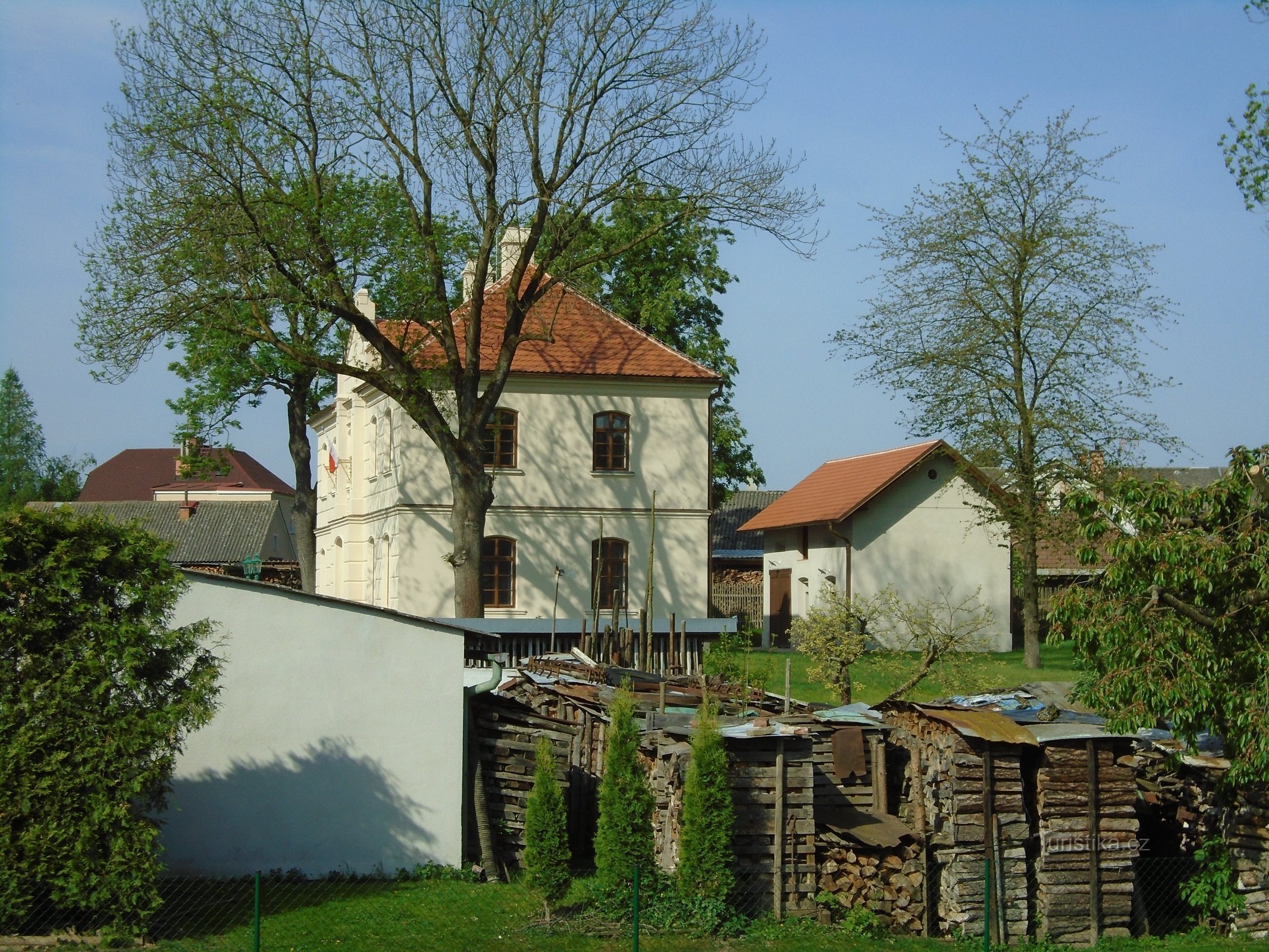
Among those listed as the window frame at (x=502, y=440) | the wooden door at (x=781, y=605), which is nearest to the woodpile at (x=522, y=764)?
the window frame at (x=502, y=440)

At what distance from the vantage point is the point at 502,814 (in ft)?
52.4

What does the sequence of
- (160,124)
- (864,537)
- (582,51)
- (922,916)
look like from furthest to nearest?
(864,537) < (582,51) < (160,124) < (922,916)

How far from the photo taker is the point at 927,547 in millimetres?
38250

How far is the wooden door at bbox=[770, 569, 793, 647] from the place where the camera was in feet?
135

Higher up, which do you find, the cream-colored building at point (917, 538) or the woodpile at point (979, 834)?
the cream-colored building at point (917, 538)

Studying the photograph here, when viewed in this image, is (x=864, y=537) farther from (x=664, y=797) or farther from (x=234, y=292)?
(x=664, y=797)

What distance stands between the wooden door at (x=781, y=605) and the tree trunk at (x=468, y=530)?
14474 millimetres

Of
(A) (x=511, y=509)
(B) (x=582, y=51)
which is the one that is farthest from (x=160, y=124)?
(A) (x=511, y=509)

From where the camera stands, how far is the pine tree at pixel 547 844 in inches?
510

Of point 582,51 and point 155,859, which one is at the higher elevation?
point 582,51

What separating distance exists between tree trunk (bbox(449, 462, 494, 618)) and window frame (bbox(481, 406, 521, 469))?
484 cm

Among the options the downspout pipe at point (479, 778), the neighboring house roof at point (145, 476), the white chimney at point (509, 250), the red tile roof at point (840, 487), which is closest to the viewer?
the downspout pipe at point (479, 778)

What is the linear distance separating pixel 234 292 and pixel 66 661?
1566 centimetres

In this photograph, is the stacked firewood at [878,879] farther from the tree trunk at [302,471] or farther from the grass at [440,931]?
the tree trunk at [302,471]
